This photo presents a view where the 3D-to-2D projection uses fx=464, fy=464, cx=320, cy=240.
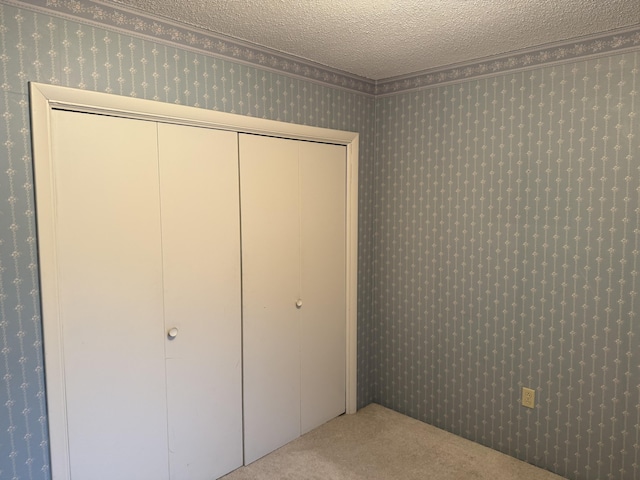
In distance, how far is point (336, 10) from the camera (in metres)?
1.93

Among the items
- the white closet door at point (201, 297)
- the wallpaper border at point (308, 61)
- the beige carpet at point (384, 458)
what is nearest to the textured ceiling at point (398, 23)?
the wallpaper border at point (308, 61)

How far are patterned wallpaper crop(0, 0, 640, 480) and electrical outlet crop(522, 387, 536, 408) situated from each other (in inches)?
2.0

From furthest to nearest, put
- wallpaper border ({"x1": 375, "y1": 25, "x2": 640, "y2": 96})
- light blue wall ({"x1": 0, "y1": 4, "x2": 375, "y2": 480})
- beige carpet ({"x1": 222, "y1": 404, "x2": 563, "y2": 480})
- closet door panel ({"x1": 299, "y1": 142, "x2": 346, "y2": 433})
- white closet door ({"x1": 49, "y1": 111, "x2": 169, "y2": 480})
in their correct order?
closet door panel ({"x1": 299, "y1": 142, "x2": 346, "y2": 433}) < beige carpet ({"x1": 222, "y1": 404, "x2": 563, "y2": 480}) < wallpaper border ({"x1": 375, "y1": 25, "x2": 640, "y2": 96}) < white closet door ({"x1": 49, "y1": 111, "x2": 169, "y2": 480}) < light blue wall ({"x1": 0, "y1": 4, "x2": 375, "y2": 480})

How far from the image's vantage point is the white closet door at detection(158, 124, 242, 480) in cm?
218

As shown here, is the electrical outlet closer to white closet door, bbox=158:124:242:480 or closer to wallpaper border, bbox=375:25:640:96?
white closet door, bbox=158:124:242:480

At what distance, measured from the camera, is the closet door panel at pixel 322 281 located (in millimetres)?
2820

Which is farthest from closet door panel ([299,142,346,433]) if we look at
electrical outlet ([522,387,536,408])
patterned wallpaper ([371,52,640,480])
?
electrical outlet ([522,387,536,408])

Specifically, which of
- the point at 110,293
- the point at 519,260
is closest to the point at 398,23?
the point at 519,260

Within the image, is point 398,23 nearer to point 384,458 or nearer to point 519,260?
point 519,260

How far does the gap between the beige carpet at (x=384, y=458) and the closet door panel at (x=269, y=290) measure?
14cm

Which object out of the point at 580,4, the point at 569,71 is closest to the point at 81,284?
the point at 580,4

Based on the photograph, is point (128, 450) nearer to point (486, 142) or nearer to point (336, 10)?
point (336, 10)

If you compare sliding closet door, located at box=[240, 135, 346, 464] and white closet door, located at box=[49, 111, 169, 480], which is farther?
sliding closet door, located at box=[240, 135, 346, 464]

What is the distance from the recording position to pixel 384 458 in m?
2.64
